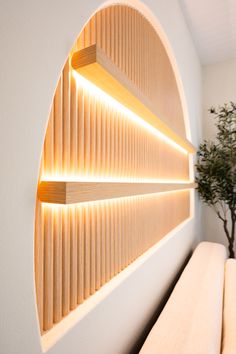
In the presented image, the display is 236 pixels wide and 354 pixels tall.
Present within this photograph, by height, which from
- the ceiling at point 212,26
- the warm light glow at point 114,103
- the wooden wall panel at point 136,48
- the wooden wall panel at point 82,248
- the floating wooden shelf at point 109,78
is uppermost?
the ceiling at point 212,26

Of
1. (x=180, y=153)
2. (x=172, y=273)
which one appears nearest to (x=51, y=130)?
(x=172, y=273)

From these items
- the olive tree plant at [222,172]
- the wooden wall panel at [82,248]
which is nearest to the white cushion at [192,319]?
the wooden wall panel at [82,248]

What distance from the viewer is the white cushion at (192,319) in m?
0.91

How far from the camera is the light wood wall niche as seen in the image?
0.62m

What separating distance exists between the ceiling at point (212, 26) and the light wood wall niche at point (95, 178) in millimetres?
1135

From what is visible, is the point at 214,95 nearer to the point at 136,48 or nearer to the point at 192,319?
the point at 136,48

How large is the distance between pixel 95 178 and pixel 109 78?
316mm

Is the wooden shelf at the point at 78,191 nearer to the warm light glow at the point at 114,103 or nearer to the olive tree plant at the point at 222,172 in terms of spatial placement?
the warm light glow at the point at 114,103

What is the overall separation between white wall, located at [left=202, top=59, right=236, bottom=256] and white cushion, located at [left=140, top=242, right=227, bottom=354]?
61.7 inches

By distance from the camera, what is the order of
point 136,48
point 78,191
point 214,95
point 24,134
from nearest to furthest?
point 24,134, point 78,191, point 136,48, point 214,95

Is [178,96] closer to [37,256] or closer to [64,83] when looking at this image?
[64,83]

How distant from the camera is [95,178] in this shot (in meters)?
0.83

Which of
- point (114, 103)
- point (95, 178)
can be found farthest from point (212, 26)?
point (95, 178)

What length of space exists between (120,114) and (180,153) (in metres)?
1.27
